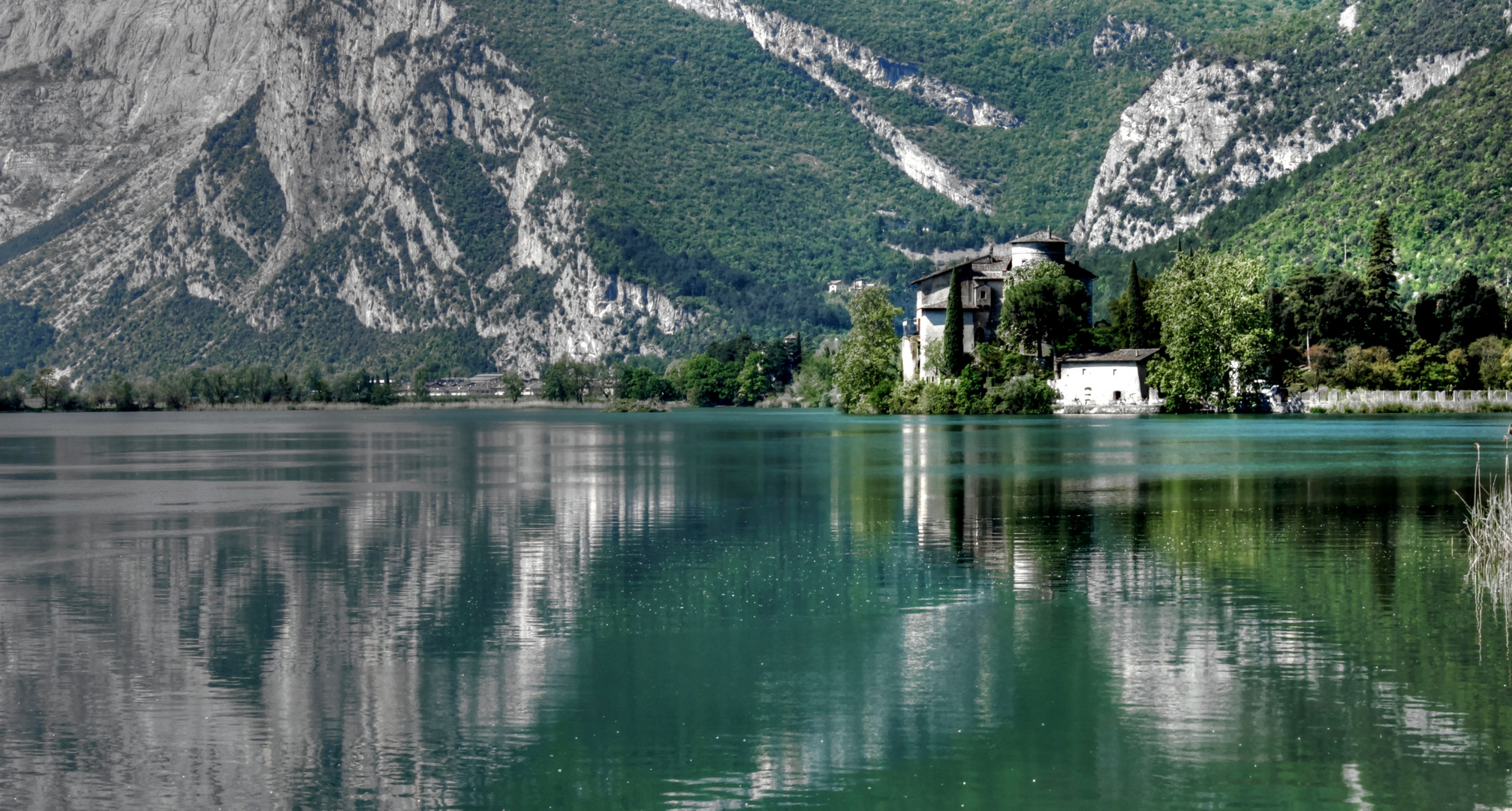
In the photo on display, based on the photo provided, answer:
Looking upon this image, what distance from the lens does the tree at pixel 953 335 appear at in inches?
4230

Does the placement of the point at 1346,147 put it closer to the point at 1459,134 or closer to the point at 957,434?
the point at 1459,134

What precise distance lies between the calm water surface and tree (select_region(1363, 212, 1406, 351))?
A: 72.1 m

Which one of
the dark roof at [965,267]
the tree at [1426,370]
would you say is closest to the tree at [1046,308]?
the dark roof at [965,267]

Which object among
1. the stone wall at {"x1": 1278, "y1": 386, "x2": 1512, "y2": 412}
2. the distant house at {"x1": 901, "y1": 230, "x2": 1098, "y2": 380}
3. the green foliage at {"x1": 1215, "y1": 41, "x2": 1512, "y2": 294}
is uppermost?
the green foliage at {"x1": 1215, "y1": 41, "x2": 1512, "y2": 294}

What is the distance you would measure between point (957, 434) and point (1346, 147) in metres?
127

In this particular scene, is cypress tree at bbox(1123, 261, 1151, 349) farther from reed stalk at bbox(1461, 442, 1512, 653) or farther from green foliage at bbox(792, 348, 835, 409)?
reed stalk at bbox(1461, 442, 1512, 653)

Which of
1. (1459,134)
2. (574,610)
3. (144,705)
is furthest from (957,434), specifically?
(1459,134)

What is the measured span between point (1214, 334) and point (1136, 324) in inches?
396

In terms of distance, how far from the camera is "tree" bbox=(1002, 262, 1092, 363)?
104250 millimetres

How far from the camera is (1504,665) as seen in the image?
14883 millimetres

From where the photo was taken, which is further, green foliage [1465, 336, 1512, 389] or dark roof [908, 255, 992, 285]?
dark roof [908, 255, 992, 285]

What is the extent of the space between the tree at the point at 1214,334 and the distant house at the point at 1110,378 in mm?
2001

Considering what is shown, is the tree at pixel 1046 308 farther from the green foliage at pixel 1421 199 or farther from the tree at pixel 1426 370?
the tree at pixel 1426 370

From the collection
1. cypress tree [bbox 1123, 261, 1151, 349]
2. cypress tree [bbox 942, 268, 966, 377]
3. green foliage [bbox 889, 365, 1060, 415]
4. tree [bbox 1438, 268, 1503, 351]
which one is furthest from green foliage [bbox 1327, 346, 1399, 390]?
cypress tree [bbox 942, 268, 966, 377]
